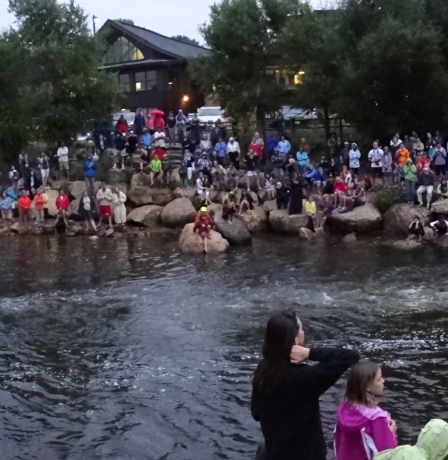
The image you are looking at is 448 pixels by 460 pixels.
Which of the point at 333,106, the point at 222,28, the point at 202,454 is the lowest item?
the point at 202,454

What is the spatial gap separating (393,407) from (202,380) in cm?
268

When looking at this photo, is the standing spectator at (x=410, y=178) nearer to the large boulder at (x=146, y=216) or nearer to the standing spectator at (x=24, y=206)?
the large boulder at (x=146, y=216)

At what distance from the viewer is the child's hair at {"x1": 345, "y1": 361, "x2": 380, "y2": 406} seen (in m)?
4.61

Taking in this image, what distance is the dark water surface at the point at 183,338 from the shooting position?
9.11m

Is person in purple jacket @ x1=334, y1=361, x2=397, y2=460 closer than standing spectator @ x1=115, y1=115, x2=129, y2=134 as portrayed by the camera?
Yes

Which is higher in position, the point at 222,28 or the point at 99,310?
the point at 222,28

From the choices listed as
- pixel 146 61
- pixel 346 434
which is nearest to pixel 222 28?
pixel 146 61

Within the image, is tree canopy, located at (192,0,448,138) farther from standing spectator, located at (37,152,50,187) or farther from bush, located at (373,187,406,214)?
standing spectator, located at (37,152,50,187)

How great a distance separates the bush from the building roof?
2604cm

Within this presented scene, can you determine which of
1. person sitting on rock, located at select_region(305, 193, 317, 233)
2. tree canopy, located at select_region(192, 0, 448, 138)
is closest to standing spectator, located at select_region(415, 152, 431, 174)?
person sitting on rock, located at select_region(305, 193, 317, 233)

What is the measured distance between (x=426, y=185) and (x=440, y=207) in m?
1.36

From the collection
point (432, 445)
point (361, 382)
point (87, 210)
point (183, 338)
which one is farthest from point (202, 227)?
point (432, 445)

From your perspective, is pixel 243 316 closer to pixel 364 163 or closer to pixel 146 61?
pixel 364 163

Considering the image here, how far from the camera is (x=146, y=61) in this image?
49.6m
